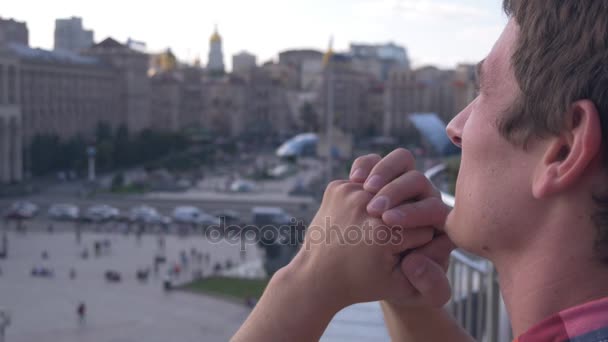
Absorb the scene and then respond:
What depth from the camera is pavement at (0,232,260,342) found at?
6.23m

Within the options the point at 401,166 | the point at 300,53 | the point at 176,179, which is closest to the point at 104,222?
the point at 176,179

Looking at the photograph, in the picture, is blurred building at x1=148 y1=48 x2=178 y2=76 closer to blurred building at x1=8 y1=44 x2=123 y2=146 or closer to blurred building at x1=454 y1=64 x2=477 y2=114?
blurred building at x1=8 y1=44 x2=123 y2=146

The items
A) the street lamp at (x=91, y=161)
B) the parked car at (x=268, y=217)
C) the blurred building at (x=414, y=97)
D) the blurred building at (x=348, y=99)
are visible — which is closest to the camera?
the parked car at (x=268, y=217)

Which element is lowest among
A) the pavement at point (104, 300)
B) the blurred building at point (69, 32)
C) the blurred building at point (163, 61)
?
the pavement at point (104, 300)

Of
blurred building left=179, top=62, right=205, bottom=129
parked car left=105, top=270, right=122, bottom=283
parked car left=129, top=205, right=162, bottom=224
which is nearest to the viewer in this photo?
parked car left=105, top=270, right=122, bottom=283

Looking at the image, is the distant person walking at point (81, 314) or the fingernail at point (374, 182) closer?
the fingernail at point (374, 182)

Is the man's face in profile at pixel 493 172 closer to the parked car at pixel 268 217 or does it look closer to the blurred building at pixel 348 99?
the parked car at pixel 268 217

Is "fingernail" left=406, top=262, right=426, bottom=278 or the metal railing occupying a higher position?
"fingernail" left=406, top=262, right=426, bottom=278

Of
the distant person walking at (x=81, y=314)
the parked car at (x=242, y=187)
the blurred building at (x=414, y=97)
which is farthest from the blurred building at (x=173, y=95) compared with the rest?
the distant person walking at (x=81, y=314)

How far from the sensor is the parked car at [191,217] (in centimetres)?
A: 1196

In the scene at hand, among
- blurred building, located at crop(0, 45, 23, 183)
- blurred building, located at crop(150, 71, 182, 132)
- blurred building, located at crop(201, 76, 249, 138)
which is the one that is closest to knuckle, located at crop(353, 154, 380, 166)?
blurred building, located at crop(0, 45, 23, 183)

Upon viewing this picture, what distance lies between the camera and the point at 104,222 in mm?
12023

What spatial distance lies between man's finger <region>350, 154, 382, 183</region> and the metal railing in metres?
0.48

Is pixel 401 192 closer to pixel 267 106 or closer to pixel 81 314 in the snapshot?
pixel 81 314
